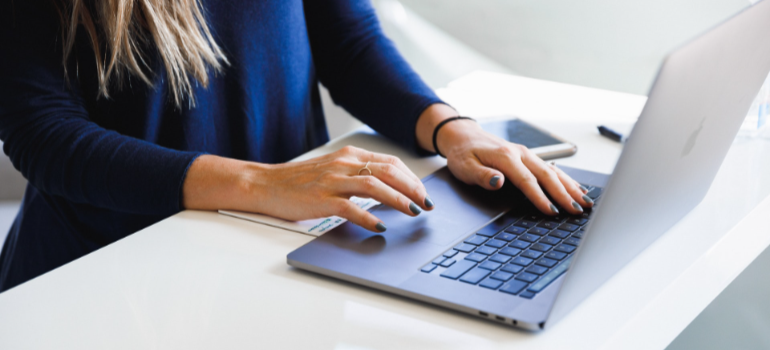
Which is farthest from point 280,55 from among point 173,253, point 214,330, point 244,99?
point 214,330

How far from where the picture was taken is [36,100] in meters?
0.80

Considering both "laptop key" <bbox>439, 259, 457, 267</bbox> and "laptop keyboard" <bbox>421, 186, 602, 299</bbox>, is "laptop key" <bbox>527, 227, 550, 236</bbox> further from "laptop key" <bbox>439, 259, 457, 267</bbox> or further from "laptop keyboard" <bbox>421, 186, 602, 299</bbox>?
"laptop key" <bbox>439, 259, 457, 267</bbox>

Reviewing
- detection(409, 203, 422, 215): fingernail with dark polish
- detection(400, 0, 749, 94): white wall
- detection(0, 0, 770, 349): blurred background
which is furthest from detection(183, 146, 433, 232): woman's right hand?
detection(400, 0, 749, 94): white wall

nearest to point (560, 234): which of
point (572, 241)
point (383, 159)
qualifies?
point (572, 241)

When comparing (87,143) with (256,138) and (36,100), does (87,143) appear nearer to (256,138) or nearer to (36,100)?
(36,100)

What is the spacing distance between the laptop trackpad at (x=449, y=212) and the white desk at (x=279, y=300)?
0.11m

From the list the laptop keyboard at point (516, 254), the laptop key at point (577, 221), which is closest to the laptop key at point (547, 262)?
the laptop keyboard at point (516, 254)

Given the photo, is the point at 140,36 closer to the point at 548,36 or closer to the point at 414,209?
the point at 414,209

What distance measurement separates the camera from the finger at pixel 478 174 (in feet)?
2.50

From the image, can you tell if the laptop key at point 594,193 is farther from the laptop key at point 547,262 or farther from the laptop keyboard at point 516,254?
the laptop key at point 547,262

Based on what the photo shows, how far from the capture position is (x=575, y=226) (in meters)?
0.67

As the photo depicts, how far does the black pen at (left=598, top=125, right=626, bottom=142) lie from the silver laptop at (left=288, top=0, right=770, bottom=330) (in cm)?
27

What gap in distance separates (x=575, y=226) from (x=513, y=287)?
17 cm

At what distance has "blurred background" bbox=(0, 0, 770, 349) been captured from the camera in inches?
87.8
